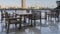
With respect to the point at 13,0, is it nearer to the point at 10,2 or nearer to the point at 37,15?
the point at 10,2

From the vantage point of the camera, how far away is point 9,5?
7.89 metres

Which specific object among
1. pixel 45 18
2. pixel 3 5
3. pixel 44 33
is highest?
pixel 3 5

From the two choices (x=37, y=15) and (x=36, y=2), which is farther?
(x=36, y=2)

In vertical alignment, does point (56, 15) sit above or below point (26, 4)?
below

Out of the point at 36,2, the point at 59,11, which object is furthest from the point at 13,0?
the point at 59,11

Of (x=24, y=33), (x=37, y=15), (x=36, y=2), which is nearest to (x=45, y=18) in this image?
(x=37, y=15)

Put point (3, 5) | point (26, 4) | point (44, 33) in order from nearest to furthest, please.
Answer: point (44, 33)
point (3, 5)
point (26, 4)

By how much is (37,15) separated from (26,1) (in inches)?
114

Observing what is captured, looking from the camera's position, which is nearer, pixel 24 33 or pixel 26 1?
pixel 24 33

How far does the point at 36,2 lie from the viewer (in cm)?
832

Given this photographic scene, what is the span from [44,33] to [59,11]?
7.43 feet

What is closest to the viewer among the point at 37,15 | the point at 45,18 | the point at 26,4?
the point at 37,15

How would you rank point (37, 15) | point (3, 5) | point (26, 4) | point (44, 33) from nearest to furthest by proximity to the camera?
point (44, 33) → point (37, 15) → point (3, 5) → point (26, 4)

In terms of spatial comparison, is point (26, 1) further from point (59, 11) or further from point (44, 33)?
point (44, 33)
